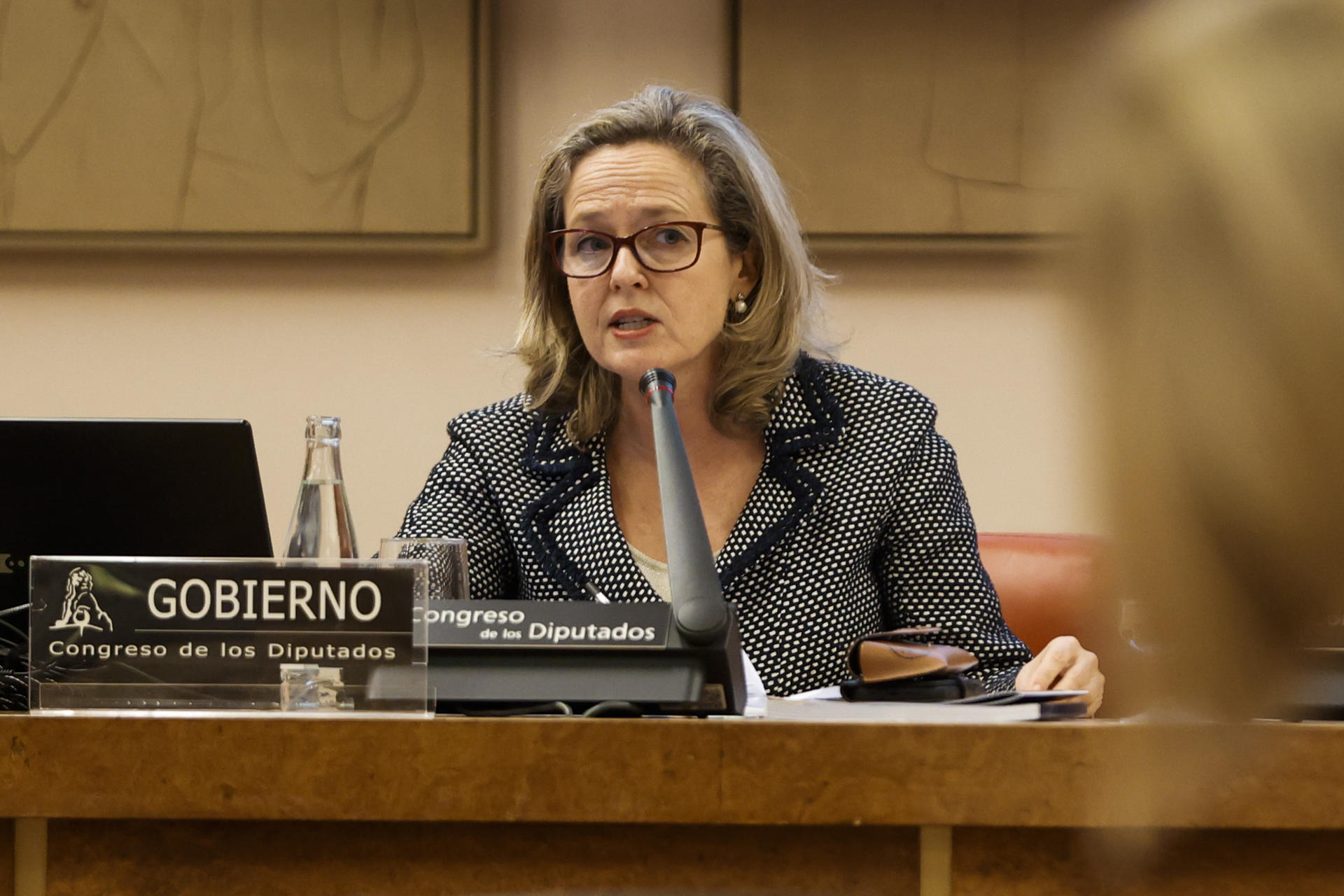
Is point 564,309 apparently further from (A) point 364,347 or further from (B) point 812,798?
(B) point 812,798

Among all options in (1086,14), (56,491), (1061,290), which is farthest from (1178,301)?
(1086,14)

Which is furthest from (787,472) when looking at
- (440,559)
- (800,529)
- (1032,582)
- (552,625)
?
(552,625)

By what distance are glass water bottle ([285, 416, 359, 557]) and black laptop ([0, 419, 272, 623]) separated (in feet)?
0.23

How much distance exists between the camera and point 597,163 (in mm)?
1760

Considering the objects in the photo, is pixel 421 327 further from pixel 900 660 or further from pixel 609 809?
pixel 609 809

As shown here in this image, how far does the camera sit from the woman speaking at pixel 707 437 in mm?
1595

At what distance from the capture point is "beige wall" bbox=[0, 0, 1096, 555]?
2.37 metres

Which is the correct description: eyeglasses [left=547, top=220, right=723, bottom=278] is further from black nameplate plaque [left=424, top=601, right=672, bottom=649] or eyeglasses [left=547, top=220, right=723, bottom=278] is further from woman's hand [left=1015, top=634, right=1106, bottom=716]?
black nameplate plaque [left=424, top=601, right=672, bottom=649]

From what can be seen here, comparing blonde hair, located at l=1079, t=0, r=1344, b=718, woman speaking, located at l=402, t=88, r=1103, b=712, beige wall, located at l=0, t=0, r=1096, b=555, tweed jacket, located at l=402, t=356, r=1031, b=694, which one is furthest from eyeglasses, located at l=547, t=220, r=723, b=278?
blonde hair, located at l=1079, t=0, r=1344, b=718

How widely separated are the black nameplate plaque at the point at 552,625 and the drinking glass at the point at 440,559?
0.43 ft

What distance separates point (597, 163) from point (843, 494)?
0.53 m

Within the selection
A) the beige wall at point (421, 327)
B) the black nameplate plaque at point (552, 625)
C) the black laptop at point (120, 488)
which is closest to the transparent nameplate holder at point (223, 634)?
the black nameplate plaque at point (552, 625)

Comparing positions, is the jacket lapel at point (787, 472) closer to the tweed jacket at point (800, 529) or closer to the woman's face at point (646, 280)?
the tweed jacket at point (800, 529)

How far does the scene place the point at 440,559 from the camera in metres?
1.12
